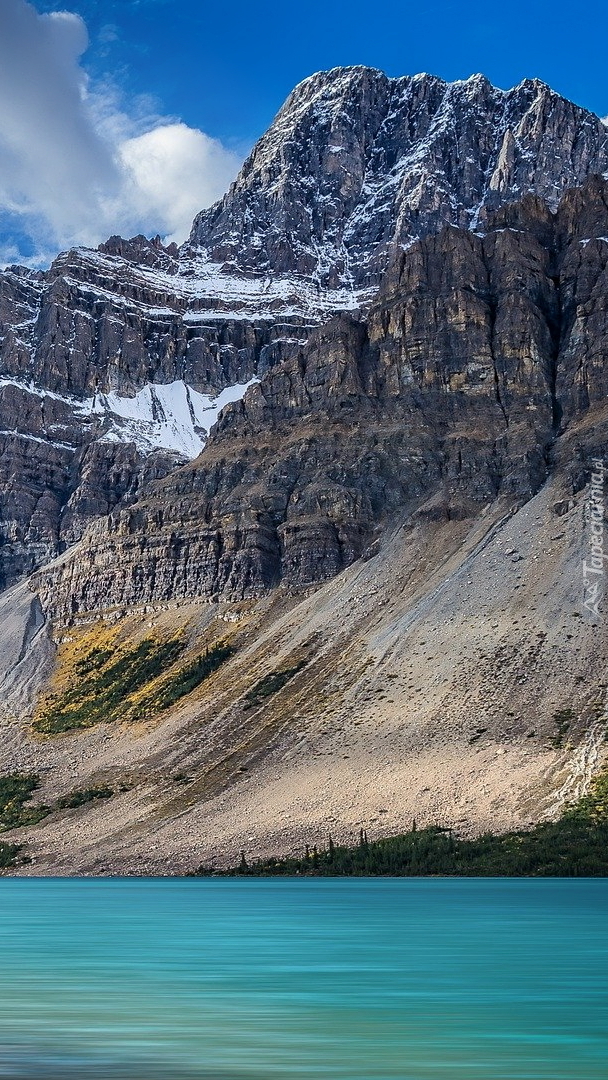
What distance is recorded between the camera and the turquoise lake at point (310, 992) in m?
27.3

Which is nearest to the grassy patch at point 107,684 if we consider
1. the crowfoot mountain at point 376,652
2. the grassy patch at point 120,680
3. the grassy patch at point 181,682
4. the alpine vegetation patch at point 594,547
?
Answer: the grassy patch at point 120,680

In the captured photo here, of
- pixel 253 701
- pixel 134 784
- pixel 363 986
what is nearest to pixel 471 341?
pixel 253 701

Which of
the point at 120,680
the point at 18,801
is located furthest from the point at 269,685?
the point at 120,680

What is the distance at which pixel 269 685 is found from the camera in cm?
15338

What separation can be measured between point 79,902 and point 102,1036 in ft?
202

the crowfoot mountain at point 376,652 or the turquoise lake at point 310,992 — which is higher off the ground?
the crowfoot mountain at point 376,652

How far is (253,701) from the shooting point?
499ft

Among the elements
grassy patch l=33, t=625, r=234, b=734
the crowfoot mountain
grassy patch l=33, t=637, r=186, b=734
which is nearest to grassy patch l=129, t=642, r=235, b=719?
grassy patch l=33, t=625, r=234, b=734

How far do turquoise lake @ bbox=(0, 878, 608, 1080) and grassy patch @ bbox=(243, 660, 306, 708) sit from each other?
72457 mm

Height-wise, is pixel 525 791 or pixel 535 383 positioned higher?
pixel 535 383

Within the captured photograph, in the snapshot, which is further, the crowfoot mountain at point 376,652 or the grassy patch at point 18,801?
the grassy patch at point 18,801

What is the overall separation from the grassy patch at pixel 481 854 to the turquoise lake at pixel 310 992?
81.7 feet

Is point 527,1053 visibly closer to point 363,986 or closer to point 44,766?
point 363,986

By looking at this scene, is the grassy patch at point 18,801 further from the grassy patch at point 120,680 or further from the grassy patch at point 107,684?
the grassy patch at point 107,684
